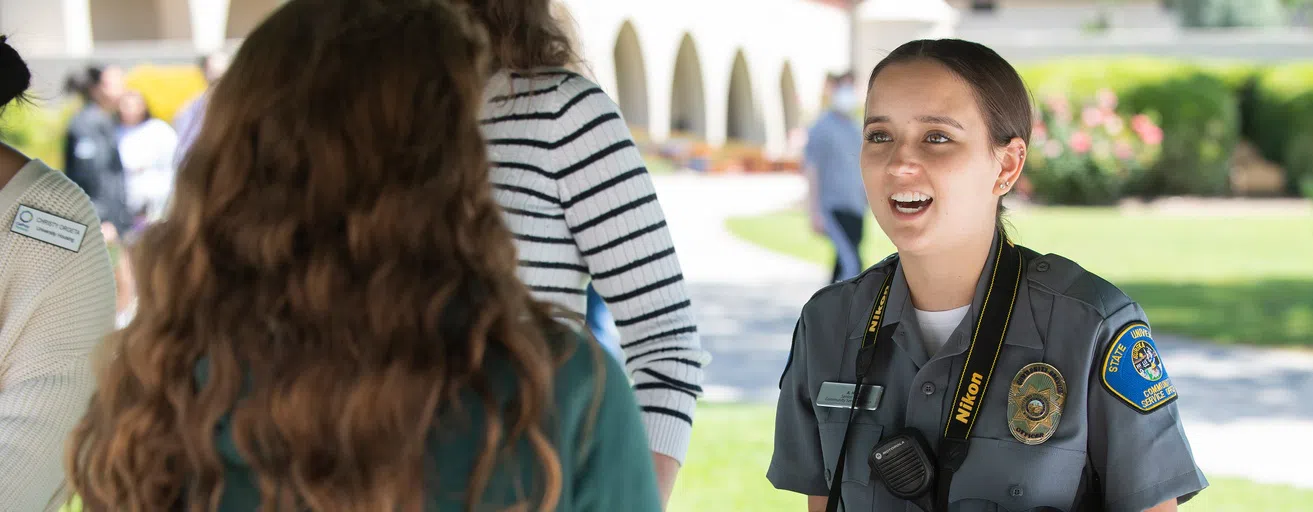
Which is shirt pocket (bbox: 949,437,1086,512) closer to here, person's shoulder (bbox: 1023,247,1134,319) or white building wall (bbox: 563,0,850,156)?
person's shoulder (bbox: 1023,247,1134,319)

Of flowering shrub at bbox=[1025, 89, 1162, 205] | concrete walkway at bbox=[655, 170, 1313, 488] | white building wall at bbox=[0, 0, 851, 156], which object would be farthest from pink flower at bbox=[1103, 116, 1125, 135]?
white building wall at bbox=[0, 0, 851, 156]

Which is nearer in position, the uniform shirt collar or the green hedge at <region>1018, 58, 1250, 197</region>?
the uniform shirt collar

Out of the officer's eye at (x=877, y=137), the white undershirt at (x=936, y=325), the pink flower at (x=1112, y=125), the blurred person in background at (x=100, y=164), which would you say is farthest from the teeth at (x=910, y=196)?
the pink flower at (x=1112, y=125)

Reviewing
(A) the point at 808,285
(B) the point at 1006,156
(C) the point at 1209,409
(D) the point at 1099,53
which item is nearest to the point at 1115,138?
(D) the point at 1099,53

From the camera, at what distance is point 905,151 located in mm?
2217

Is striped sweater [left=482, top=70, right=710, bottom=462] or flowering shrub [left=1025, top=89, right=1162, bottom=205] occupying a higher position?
striped sweater [left=482, top=70, right=710, bottom=462]

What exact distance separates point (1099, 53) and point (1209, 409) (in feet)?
82.1

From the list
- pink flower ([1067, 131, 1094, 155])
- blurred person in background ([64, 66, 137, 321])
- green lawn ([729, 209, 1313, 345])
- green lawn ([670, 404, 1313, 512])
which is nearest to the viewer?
green lawn ([670, 404, 1313, 512])

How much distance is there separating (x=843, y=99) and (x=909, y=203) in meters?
7.34

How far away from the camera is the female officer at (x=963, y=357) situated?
208 cm

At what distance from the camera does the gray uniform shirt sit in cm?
205

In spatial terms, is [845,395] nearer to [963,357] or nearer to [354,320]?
[963,357]

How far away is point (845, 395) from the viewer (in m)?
2.27

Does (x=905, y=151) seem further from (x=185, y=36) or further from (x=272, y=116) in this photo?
(x=185, y=36)
